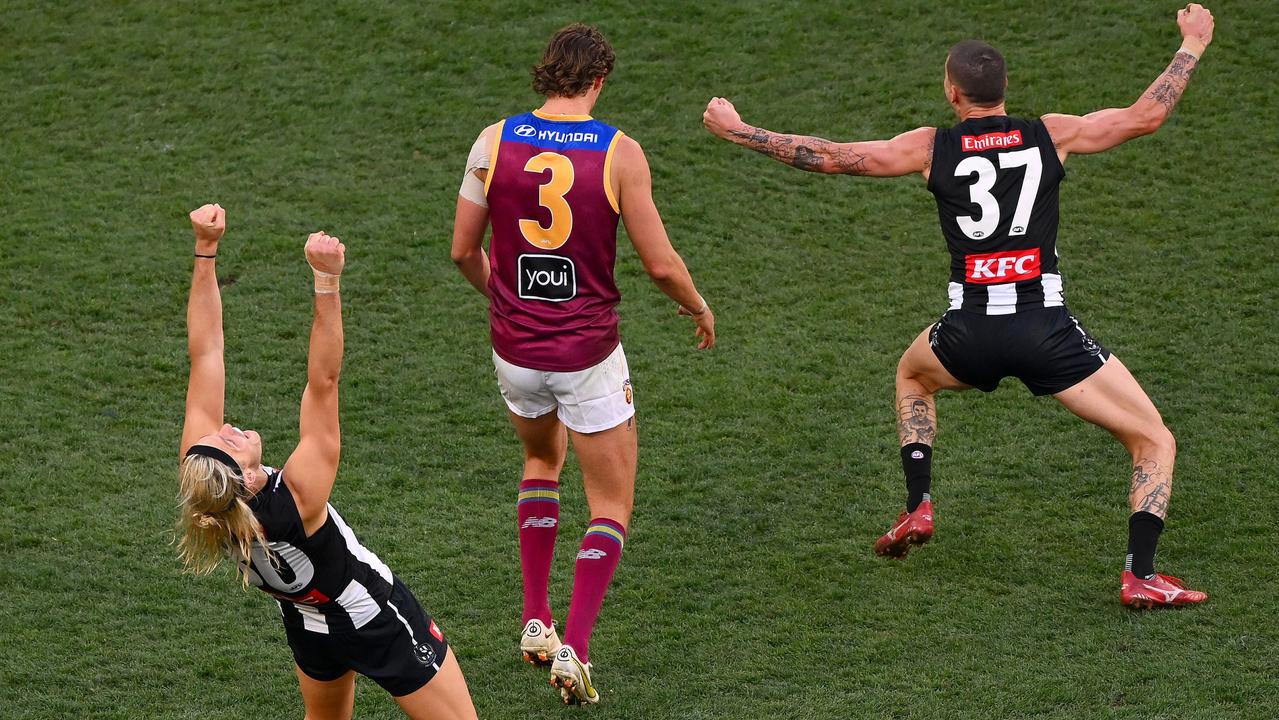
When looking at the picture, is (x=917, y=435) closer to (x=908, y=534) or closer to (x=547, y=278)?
(x=908, y=534)

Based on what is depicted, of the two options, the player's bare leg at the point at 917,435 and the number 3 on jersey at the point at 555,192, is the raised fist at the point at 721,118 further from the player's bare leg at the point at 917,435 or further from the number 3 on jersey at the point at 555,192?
the player's bare leg at the point at 917,435

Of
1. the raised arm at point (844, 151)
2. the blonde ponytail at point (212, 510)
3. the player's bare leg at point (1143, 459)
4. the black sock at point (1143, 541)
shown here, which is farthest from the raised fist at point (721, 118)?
the blonde ponytail at point (212, 510)

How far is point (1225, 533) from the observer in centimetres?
552

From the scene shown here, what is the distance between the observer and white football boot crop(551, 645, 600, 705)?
4461mm

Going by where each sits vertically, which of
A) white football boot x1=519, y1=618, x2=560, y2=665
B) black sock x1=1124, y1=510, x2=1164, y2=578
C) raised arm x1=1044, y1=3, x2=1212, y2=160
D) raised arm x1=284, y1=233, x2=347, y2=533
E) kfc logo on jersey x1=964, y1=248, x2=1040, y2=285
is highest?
raised arm x1=1044, y1=3, x2=1212, y2=160

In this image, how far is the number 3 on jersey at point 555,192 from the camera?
4391mm

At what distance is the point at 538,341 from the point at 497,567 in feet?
4.59

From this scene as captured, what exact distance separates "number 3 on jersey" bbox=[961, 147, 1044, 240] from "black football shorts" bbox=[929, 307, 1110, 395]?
0.32 metres

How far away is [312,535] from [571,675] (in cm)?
113

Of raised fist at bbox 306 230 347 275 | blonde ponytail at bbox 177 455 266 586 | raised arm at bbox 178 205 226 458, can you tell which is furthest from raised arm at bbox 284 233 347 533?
raised arm at bbox 178 205 226 458

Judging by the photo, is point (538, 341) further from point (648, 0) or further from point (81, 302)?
point (648, 0)

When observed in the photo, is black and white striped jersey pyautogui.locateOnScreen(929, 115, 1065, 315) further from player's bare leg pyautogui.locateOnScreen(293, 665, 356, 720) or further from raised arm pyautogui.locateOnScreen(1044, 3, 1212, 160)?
player's bare leg pyautogui.locateOnScreen(293, 665, 356, 720)

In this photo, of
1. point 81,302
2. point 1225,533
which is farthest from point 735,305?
point 81,302

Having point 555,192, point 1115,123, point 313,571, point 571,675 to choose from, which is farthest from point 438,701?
point 1115,123
